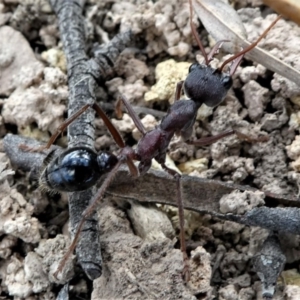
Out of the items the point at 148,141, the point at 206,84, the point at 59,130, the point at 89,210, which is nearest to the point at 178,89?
the point at 206,84

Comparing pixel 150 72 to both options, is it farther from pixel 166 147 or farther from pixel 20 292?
pixel 20 292

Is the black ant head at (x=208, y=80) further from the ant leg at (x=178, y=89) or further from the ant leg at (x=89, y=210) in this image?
the ant leg at (x=89, y=210)

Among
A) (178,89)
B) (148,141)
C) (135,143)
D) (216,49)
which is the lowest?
(135,143)

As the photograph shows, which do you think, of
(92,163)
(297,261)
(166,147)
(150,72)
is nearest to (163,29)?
(150,72)

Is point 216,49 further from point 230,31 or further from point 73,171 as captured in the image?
point 73,171

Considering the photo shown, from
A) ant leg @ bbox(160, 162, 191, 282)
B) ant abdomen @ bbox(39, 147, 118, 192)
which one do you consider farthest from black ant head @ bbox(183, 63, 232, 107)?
ant abdomen @ bbox(39, 147, 118, 192)

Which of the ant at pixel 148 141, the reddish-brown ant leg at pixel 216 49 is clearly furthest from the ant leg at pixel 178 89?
the reddish-brown ant leg at pixel 216 49
